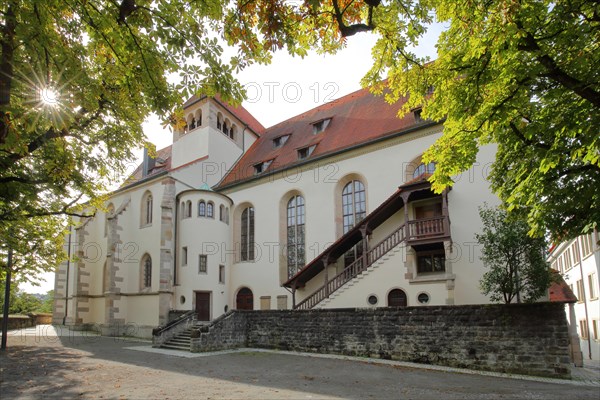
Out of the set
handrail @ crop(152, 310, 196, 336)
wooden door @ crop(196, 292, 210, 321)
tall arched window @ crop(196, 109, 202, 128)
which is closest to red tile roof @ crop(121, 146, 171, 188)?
tall arched window @ crop(196, 109, 202, 128)

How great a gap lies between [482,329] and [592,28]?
8437 mm

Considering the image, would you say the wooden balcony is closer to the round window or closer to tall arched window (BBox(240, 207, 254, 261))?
the round window

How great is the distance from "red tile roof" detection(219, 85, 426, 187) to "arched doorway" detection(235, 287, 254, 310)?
7.12m

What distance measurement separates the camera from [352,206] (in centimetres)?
2238

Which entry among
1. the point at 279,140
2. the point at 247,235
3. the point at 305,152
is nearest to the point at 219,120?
the point at 279,140

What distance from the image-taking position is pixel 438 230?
16.9 m

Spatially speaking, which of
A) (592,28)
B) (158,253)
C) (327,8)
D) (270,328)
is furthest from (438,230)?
(158,253)

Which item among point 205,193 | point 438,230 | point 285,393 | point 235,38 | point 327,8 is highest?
point 205,193

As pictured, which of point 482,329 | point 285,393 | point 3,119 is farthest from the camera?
point 482,329

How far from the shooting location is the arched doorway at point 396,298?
57.9 ft

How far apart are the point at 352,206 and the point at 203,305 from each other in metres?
10.6

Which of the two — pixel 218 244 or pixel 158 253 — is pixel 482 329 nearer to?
pixel 218 244

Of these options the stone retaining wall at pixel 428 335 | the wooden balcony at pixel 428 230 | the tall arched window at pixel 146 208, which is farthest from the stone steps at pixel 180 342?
the tall arched window at pixel 146 208

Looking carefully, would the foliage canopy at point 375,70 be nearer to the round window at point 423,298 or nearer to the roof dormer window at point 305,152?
the round window at point 423,298
